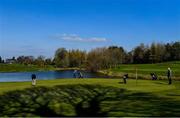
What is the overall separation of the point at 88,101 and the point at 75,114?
5.99 m

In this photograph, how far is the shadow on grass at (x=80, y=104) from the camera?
22625 mm

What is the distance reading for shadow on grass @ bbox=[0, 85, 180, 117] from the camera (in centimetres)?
2262

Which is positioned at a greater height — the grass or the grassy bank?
the grassy bank

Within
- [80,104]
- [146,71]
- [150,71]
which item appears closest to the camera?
[80,104]

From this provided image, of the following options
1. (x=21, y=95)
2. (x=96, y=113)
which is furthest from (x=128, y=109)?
(x=21, y=95)

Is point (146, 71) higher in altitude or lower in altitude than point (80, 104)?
higher

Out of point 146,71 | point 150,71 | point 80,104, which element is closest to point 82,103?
point 80,104

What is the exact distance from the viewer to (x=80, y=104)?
86.8 feet

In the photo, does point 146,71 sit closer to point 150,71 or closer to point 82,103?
point 150,71

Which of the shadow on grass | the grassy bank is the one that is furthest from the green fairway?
the shadow on grass

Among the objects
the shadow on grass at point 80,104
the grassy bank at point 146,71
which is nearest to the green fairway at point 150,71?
the grassy bank at point 146,71

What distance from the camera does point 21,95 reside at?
30.6 metres

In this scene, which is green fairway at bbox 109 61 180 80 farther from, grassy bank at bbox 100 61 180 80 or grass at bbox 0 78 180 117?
grass at bbox 0 78 180 117

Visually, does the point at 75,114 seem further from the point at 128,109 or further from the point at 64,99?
the point at 64,99
